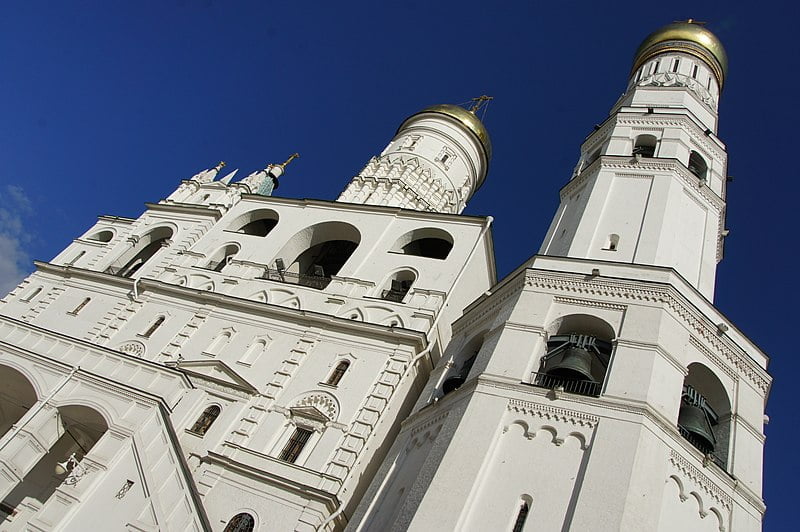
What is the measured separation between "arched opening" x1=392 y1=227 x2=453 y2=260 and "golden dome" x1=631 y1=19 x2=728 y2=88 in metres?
12.1

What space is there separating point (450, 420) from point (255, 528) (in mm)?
5795

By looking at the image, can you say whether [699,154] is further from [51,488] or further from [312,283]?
[51,488]

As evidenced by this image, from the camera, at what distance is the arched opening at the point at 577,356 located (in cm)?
1348

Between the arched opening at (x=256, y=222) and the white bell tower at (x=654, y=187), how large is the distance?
40.7ft

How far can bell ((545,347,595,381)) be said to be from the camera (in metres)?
13.5

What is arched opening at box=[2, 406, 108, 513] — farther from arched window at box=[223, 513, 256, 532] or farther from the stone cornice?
the stone cornice

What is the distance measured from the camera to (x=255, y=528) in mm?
15469

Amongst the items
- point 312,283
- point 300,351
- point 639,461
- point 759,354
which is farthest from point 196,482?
point 759,354

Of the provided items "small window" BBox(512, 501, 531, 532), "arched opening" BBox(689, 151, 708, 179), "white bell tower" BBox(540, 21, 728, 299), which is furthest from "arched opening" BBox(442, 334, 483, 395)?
"arched opening" BBox(689, 151, 708, 179)

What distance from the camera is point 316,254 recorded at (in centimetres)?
2677

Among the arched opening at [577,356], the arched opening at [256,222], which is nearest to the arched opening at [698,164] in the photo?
the arched opening at [577,356]

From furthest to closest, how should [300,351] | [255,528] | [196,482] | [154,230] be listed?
[154,230], [300,351], [196,482], [255,528]

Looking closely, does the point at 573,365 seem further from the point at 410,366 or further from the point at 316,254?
the point at 316,254

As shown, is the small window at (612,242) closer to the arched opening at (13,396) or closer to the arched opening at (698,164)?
the arched opening at (698,164)
